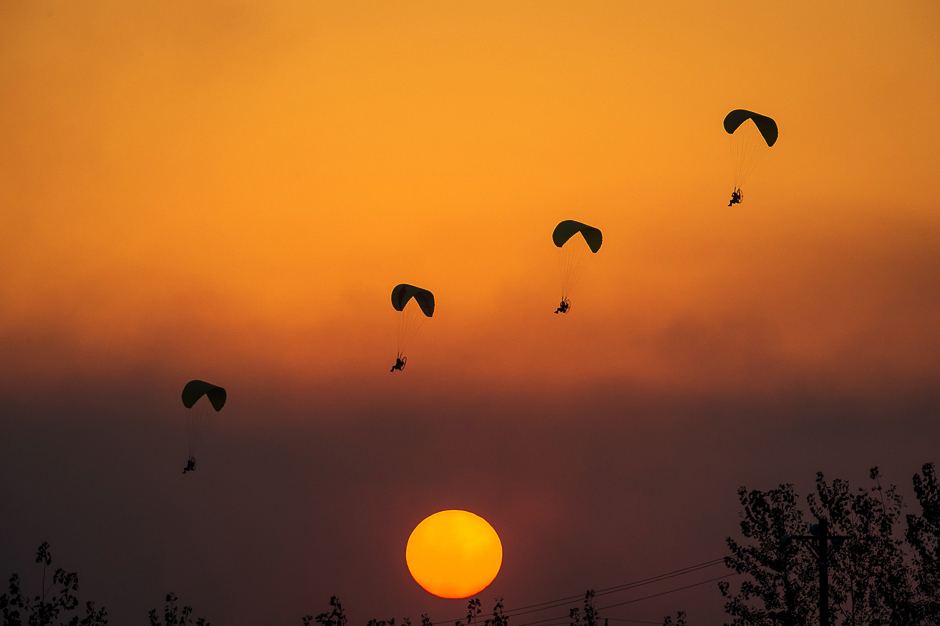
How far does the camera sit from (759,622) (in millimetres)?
29641

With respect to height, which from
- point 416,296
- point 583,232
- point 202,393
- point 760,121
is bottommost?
point 202,393

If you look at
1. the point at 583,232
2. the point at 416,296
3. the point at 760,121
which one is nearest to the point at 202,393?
the point at 416,296

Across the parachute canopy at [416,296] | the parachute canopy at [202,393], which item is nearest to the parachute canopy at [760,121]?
the parachute canopy at [416,296]

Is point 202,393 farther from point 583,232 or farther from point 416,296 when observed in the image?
point 583,232

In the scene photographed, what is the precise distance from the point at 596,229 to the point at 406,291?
6.10 metres

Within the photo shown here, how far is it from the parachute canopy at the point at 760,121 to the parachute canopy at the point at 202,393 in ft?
58.3

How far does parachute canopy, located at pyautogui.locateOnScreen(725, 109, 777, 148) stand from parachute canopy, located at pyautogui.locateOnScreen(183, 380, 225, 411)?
700 inches

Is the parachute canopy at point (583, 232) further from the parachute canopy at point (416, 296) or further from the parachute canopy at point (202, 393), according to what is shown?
the parachute canopy at point (202, 393)

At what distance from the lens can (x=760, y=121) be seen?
25953mm

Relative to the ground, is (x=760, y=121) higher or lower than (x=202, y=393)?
higher

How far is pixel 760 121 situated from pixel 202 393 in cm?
1883

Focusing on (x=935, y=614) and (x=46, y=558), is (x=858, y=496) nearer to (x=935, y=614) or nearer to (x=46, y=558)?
(x=935, y=614)

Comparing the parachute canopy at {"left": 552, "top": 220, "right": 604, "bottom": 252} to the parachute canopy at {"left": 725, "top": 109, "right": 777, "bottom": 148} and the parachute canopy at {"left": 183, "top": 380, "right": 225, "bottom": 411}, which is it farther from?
the parachute canopy at {"left": 183, "top": 380, "right": 225, "bottom": 411}

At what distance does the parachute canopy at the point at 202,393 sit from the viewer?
28.2 metres
